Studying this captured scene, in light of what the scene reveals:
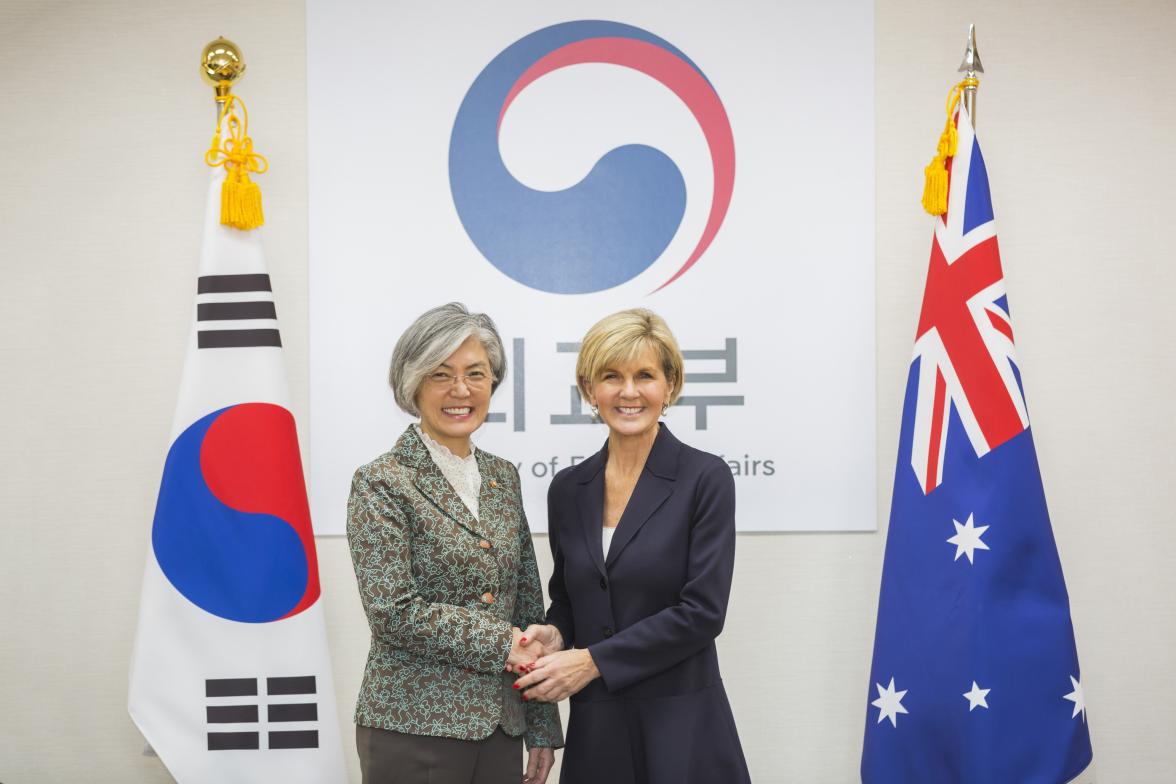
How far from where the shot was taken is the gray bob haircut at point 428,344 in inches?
72.0

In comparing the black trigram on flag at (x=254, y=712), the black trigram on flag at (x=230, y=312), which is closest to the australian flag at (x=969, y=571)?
the black trigram on flag at (x=254, y=712)

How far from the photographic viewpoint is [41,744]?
277cm

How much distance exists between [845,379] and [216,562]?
1.79 meters

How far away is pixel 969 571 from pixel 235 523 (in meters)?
1.83

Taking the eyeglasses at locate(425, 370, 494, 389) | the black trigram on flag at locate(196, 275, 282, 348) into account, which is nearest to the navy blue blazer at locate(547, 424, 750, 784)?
the eyeglasses at locate(425, 370, 494, 389)

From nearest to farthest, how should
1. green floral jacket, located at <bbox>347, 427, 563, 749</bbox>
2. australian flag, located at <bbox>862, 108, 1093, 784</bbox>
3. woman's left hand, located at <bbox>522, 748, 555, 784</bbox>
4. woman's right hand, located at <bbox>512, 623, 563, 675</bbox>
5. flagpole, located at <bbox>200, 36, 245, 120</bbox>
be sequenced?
green floral jacket, located at <bbox>347, 427, 563, 749</bbox> < woman's right hand, located at <bbox>512, 623, 563, 675</bbox> < woman's left hand, located at <bbox>522, 748, 555, 784</bbox> < australian flag, located at <bbox>862, 108, 1093, 784</bbox> < flagpole, located at <bbox>200, 36, 245, 120</bbox>

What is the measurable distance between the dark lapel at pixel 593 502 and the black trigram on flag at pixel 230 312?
1000 millimetres

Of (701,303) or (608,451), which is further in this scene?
(701,303)

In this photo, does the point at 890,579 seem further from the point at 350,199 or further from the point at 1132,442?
the point at 350,199

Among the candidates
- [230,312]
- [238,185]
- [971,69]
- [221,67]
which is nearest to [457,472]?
[230,312]

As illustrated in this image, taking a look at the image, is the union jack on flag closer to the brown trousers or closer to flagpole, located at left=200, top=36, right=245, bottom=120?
the brown trousers

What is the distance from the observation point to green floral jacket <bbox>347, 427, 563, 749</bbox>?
5.68ft

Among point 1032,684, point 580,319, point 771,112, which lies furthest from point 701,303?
point 1032,684

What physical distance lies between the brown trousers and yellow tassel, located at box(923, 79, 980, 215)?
1702mm
